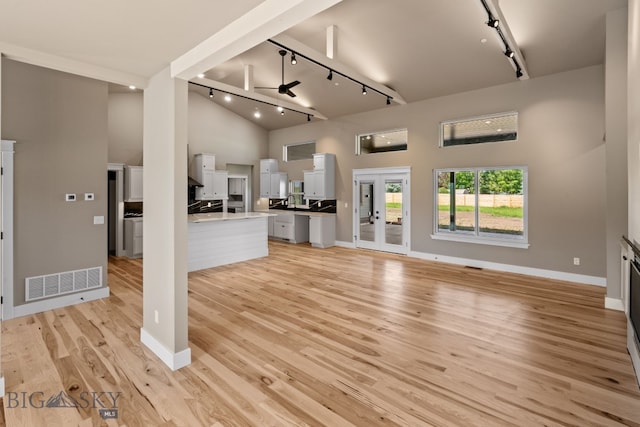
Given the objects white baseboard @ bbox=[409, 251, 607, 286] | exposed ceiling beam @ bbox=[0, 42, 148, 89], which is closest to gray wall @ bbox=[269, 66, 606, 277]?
white baseboard @ bbox=[409, 251, 607, 286]

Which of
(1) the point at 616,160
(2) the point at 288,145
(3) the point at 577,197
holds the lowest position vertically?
(3) the point at 577,197

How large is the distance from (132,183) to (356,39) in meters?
5.74

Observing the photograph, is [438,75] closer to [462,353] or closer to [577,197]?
[577,197]

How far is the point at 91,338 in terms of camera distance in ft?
10.1

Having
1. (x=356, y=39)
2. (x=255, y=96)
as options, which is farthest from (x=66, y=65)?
(x=255, y=96)

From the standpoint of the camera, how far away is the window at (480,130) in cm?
578

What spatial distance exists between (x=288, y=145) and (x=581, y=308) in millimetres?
7978

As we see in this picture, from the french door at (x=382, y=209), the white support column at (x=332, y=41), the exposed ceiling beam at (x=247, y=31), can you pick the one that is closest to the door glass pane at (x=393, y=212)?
the french door at (x=382, y=209)

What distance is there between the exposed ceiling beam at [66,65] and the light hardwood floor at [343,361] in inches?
93.5

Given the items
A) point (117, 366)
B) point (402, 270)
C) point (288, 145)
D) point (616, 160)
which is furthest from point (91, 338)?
point (288, 145)

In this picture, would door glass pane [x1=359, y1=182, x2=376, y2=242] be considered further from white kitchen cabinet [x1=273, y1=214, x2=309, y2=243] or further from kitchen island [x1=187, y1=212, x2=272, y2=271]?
kitchen island [x1=187, y1=212, x2=272, y2=271]

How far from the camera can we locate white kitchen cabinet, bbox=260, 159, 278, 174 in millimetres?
9812

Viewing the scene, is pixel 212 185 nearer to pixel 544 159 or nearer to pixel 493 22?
pixel 493 22

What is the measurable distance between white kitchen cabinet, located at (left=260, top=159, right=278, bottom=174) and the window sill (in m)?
5.33
